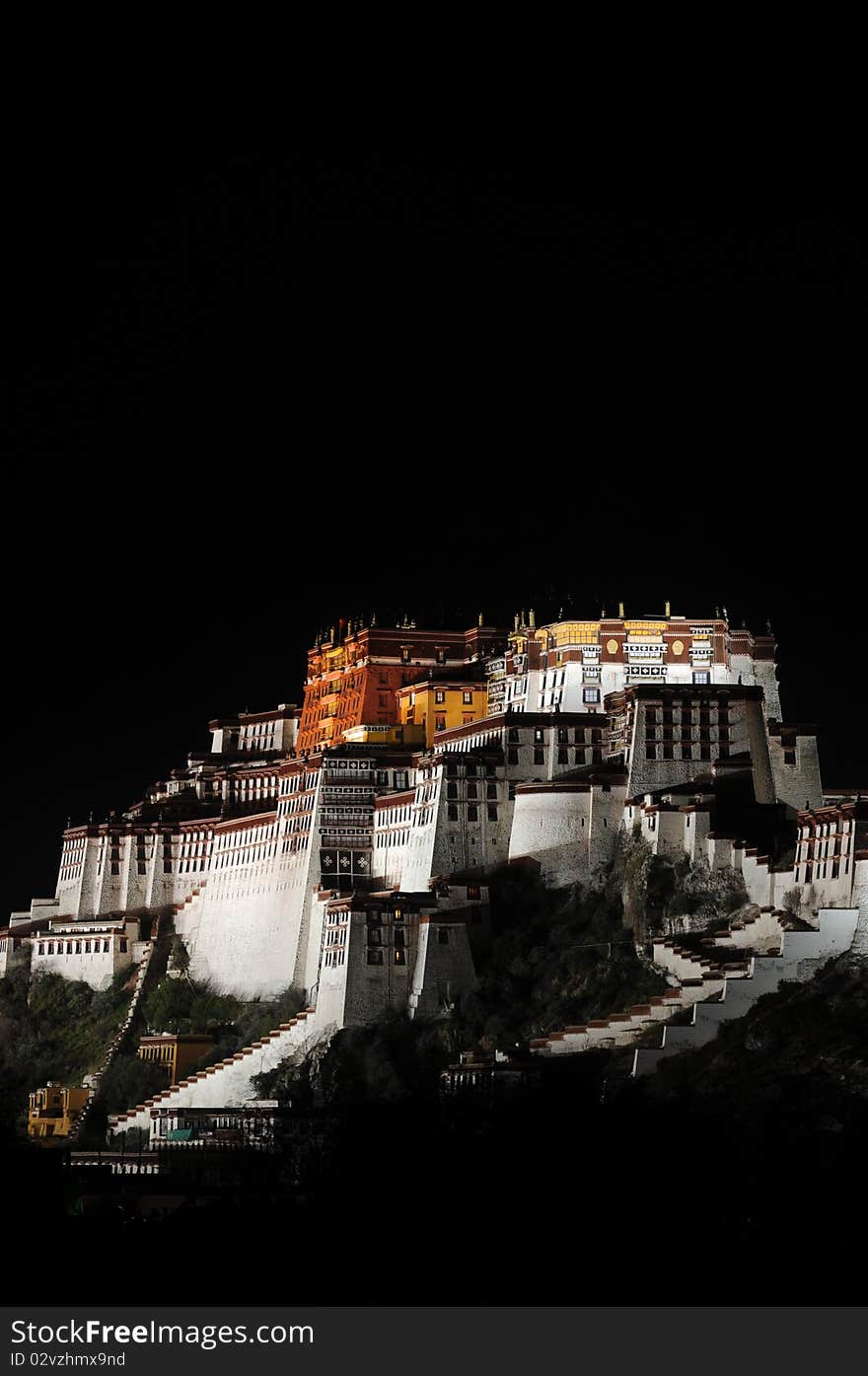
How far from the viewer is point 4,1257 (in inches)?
2857

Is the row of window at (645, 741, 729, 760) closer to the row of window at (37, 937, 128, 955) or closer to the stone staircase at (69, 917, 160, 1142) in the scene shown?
the stone staircase at (69, 917, 160, 1142)

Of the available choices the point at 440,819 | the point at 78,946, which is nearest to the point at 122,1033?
the point at 78,946

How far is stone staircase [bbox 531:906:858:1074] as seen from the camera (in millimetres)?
81000

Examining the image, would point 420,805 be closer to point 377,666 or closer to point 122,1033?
point 122,1033

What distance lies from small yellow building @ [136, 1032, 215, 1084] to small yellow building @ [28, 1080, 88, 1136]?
2759 millimetres

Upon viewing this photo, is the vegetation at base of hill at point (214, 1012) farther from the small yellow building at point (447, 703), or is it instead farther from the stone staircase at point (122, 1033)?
the small yellow building at point (447, 703)

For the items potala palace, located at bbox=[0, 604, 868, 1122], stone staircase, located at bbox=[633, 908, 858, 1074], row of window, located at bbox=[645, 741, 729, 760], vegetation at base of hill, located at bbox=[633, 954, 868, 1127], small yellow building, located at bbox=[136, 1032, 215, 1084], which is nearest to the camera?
vegetation at base of hill, located at bbox=[633, 954, 868, 1127]

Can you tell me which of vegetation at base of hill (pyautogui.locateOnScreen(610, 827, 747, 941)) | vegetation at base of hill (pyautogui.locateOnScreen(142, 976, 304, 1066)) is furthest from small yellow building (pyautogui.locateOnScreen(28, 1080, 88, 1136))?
vegetation at base of hill (pyautogui.locateOnScreen(610, 827, 747, 941))

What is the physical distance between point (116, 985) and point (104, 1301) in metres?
38.0

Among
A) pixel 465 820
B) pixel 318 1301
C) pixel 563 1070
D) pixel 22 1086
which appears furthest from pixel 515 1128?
pixel 22 1086

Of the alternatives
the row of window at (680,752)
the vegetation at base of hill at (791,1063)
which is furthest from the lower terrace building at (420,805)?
the vegetation at base of hill at (791,1063)

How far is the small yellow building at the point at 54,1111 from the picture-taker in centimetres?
9962

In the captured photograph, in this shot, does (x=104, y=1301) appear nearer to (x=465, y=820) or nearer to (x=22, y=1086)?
(x=465, y=820)

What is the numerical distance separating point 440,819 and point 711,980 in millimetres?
15036
